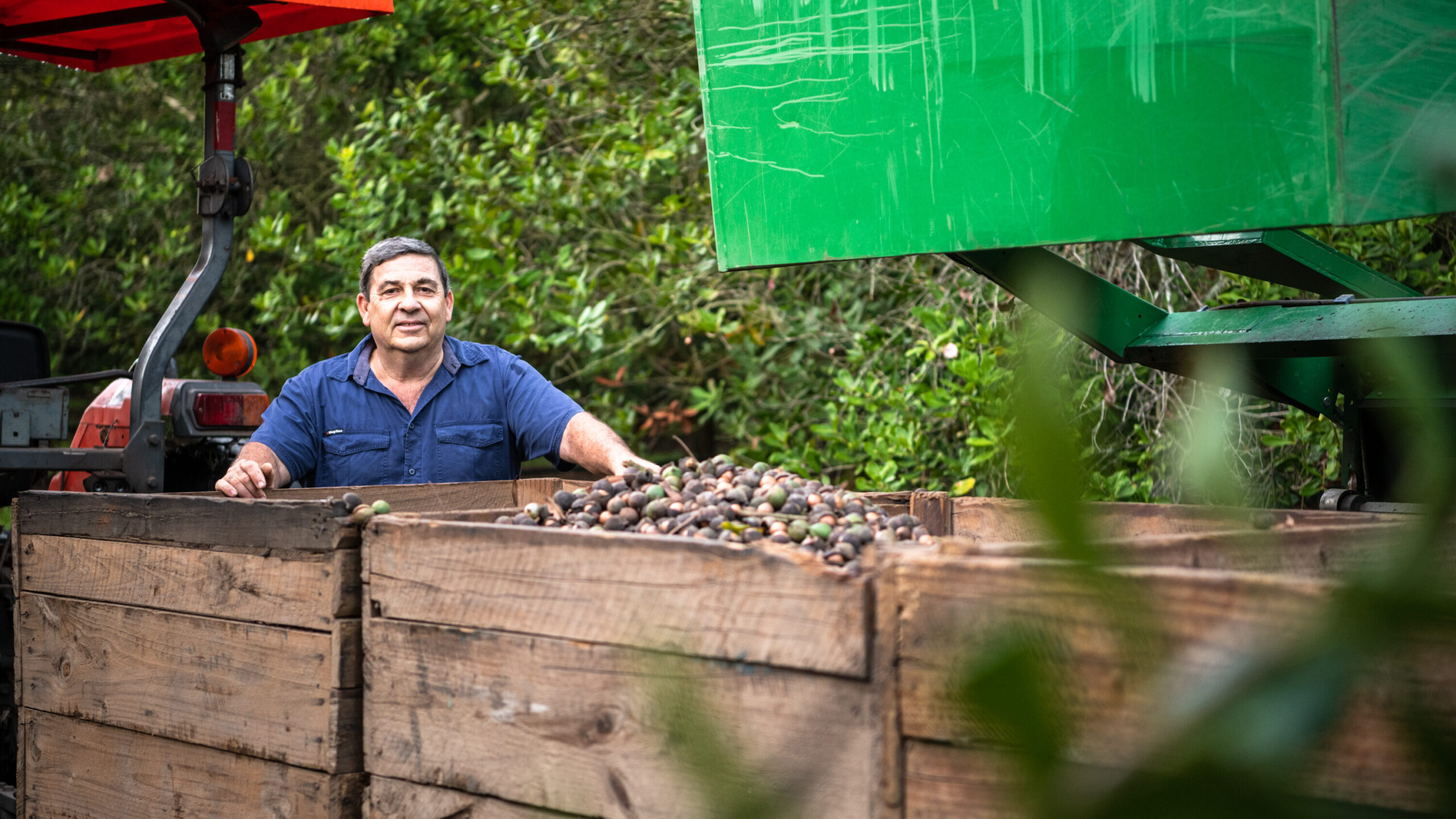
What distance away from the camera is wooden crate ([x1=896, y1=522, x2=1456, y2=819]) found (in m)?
0.41

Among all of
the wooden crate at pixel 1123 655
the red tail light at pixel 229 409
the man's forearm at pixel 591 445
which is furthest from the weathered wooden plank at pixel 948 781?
the red tail light at pixel 229 409

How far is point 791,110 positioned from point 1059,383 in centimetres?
151

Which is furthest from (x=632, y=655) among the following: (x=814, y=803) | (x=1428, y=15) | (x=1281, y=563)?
(x=1428, y=15)

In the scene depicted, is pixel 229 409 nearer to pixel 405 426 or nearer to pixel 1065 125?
pixel 405 426

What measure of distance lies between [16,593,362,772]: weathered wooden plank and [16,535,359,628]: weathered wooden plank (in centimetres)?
2

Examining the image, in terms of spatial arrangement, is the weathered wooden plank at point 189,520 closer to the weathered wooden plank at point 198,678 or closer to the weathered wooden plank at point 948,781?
the weathered wooden plank at point 198,678

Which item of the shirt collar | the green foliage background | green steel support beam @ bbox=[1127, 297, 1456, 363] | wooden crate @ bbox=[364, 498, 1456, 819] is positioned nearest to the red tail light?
the shirt collar

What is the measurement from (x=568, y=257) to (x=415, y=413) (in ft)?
7.87

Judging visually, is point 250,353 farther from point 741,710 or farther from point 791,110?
point 741,710

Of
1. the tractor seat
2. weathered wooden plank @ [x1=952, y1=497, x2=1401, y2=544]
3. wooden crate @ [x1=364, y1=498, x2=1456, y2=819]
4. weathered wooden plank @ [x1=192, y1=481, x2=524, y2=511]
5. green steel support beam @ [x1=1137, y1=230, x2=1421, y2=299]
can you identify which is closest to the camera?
wooden crate @ [x1=364, y1=498, x2=1456, y2=819]

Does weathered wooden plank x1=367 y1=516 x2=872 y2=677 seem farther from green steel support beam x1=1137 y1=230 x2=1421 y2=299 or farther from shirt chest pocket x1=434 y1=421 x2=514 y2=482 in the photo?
green steel support beam x1=1137 y1=230 x2=1421 y2=299

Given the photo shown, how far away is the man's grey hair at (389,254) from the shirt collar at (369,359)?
149 mm

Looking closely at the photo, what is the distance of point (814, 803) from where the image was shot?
1.18 m

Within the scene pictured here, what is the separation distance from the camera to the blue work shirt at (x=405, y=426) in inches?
113
